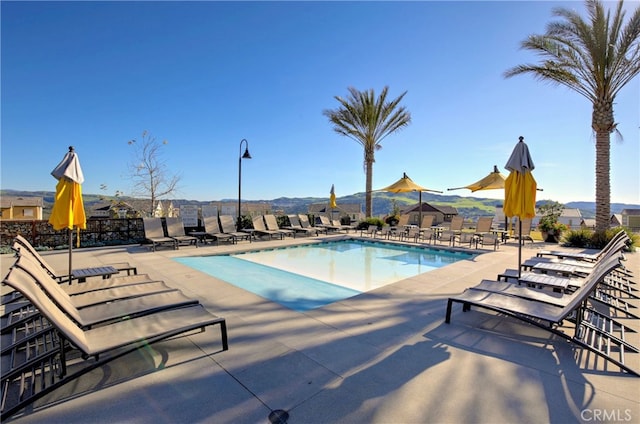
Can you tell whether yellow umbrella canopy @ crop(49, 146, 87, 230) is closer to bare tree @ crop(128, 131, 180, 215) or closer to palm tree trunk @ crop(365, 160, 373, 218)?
bare tree @ crop(128, 131, 180, 215)

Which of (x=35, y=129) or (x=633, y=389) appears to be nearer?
(x=633, y=389)

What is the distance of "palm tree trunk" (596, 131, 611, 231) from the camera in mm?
10617

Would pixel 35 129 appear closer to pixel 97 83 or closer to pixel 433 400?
pixel 97 83

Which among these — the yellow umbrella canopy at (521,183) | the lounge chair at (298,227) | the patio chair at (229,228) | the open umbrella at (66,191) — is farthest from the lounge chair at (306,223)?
the open umbrella at (66,191)

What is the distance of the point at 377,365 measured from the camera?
2.84 m

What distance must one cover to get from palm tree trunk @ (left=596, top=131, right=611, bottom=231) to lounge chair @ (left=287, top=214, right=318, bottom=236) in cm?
1071

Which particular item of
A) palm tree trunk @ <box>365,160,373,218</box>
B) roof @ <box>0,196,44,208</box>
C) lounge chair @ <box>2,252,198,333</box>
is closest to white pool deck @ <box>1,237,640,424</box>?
lounge chair @ <box>2,252,198,333</box>

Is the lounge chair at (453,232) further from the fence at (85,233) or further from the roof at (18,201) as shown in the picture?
the roof at (18,201)

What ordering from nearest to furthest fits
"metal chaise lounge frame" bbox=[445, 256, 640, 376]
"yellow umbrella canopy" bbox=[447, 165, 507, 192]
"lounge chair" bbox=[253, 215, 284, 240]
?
"metal chaise lounge frame" bbox=[445, 256, 640, 376] → "yellow umbrella canopy" bbox=[447, 165, 507, 192] → "lounge chair" bbox=[253, 215, 284, 240]

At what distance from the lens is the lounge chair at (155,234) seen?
993cm

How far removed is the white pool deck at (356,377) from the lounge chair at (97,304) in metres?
0.42

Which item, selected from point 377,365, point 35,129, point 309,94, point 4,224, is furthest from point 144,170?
point 377,365

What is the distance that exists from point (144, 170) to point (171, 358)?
1632cm

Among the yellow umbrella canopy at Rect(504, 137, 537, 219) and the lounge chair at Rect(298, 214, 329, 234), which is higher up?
the yellow umbrella canopy at Rect(504, 137, 537, 219)
